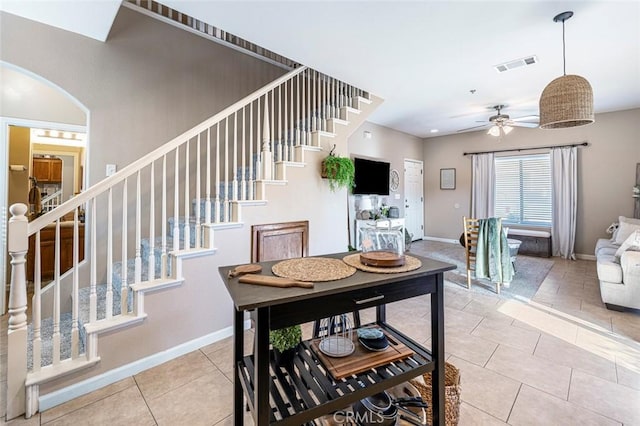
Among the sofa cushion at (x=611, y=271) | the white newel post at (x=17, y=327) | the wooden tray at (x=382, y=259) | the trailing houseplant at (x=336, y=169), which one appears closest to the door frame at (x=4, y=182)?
the white newel post at (x=17, y=327)

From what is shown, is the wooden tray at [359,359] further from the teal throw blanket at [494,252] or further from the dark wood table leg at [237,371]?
the teal throw blanket at [494,252]

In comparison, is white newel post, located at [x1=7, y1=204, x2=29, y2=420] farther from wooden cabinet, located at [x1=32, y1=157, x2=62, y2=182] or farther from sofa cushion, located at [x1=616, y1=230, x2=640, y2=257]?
sofa cushion, located at [x1=616, y1=230, x2=640, y2=257]

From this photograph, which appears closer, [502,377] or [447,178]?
[502,377]

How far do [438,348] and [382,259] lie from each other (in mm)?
496

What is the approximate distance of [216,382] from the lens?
77.0 inches

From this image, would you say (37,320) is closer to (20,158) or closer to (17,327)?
(17,327)

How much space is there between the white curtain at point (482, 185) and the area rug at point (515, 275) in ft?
3.38

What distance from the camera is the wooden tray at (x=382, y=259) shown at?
1.26 meters

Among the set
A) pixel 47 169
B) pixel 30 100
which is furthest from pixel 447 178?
pixel 47 169

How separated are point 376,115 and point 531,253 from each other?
14.0 ft

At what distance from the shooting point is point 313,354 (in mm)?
1372

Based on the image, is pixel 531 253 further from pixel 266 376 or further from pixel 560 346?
pixel 266 376

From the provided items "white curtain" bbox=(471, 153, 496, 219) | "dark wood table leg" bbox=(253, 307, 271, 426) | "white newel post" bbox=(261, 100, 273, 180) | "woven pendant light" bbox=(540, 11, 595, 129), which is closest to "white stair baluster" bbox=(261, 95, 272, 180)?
"white newel post" bbox=(261, 100, 273, 180)

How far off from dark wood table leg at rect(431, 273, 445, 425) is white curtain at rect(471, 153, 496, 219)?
6.21 meters
